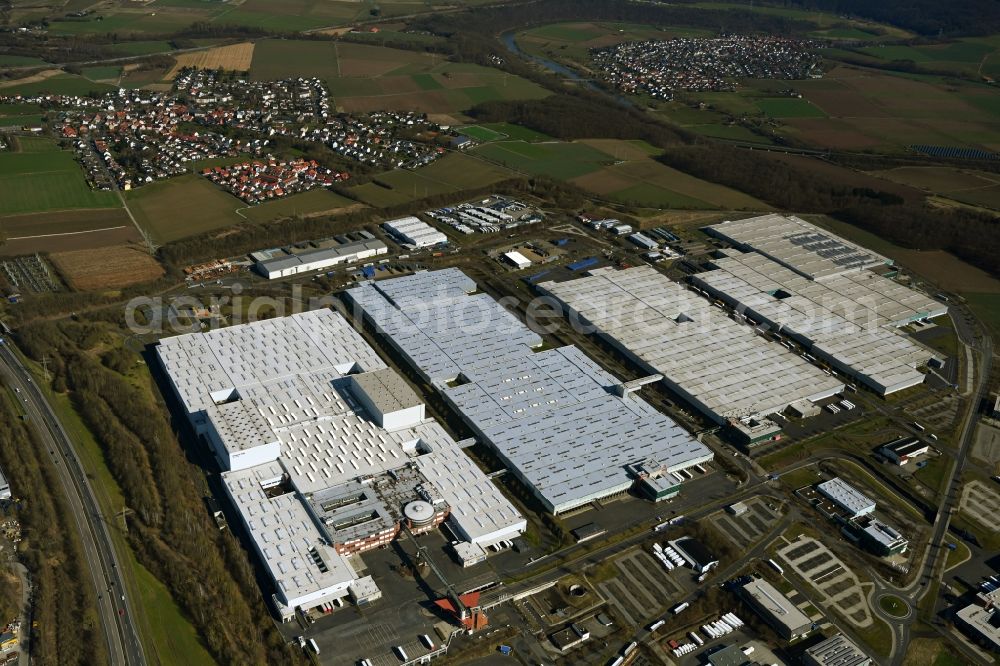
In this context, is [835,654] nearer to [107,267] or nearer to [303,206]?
[107,267]

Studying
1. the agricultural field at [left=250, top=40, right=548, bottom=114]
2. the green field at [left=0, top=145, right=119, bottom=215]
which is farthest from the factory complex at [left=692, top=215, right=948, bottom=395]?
the green field at [left=0, top=145, right=119, bottom=215]

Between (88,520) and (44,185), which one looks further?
(44,185)

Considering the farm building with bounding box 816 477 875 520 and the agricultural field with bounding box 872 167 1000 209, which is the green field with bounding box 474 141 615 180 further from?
the farm building with bounding box 816 477 875 520

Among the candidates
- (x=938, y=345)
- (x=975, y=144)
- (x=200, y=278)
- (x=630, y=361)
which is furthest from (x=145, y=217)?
(x=975, y=144)

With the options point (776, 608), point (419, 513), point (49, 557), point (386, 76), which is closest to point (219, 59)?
point (386, 76)

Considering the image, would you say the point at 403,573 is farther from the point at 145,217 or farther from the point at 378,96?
the point at 378,96
